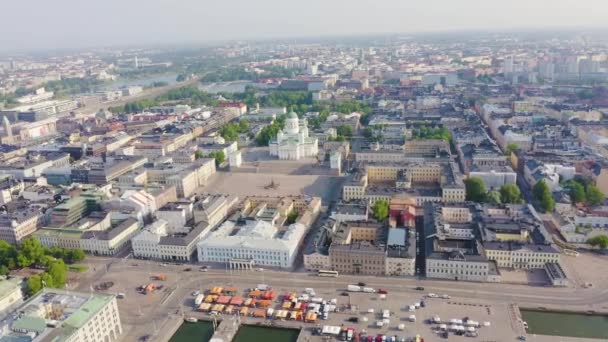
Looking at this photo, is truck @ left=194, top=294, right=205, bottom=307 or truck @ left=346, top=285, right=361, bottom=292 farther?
truck @ left=346, top=285, right=361, bottom=292

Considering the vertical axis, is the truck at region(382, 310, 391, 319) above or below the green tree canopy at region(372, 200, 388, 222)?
below

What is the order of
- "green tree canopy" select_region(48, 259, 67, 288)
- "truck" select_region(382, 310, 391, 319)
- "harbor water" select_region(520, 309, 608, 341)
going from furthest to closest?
"green tree canopy" select_region(48, 259, 67, 288) → "truck" select_region(382, 310, 391, 319) → "harbor water" select_region(520, 309, 608, 341)

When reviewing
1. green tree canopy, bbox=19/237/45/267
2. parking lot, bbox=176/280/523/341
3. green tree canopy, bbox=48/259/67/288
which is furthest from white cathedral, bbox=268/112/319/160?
green tree canopy, bbox=48/259/67/288

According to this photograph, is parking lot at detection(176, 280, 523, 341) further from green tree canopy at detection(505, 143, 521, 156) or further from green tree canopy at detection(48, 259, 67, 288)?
green tree canopy at detection(505, 143, 521, 156)

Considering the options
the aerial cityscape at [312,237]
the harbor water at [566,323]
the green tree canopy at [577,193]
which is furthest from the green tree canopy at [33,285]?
the green tree canopy at [577,193]

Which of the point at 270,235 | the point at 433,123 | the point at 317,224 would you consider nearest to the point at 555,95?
the point at 433,123

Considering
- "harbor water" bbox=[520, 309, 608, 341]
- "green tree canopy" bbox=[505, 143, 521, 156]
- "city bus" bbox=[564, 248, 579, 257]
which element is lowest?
"harbor water" bbox=[520, 309, 608, 341]

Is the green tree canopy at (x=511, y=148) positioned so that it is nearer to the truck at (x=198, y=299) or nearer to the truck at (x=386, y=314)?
the truck at (x=386, y=314)
